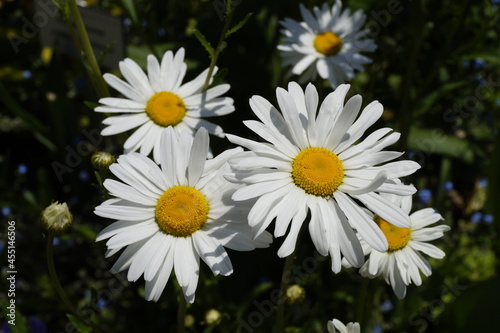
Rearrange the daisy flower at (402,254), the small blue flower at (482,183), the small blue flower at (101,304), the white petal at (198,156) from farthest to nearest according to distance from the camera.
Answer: the small blue flower at (482,183)
the small blue flower at (101,304)
the daisy flower at (402,254)
the white petal at (198,156)

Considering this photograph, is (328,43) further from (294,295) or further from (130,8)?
(294,295)

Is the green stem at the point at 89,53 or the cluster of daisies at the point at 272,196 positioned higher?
the green stem at the point at 89,53

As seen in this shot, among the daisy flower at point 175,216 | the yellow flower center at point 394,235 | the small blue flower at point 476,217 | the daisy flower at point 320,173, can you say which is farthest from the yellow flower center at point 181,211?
the small blue flower at point 476,217

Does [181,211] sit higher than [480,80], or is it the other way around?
[480,80]

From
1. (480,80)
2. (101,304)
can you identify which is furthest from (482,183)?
(101,304)

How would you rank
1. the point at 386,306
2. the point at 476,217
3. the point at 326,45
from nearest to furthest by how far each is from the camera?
the point at 326,45
the point at 386,306
the point at 476,217

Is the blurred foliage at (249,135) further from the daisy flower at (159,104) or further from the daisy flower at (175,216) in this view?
the daisy flower at (175,216)

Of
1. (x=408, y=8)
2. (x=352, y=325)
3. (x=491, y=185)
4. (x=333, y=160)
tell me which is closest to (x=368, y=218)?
(x=333, y=160)
